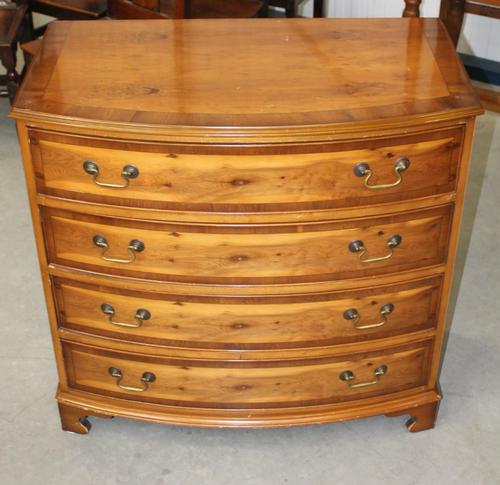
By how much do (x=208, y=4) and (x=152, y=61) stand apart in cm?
172

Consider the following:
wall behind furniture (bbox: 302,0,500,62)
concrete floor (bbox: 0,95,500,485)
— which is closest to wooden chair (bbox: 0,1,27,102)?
concrete floor (bbox: 0,95,500,485)

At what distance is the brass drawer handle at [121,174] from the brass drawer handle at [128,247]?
0.16 m

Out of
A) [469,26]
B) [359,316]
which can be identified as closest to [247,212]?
[359,316]

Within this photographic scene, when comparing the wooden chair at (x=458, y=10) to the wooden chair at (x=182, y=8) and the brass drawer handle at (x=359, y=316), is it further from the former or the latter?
the brass drawer handle at (x=359, y=316)

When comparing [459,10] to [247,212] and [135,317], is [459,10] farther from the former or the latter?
[135,317]

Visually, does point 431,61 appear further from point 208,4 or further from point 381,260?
point 208,4

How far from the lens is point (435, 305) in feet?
7.75

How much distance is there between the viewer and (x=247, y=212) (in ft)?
6.85

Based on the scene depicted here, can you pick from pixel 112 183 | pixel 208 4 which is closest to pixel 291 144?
pixel 112 183

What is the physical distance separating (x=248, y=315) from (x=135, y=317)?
292 mm

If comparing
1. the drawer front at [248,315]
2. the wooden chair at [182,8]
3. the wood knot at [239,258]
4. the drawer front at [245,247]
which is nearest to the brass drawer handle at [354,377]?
the drawer front at [248,315]

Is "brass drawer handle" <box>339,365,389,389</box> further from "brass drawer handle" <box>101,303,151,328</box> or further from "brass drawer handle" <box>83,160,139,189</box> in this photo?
"brass drawer handle" <box>83,160,139,189</box>

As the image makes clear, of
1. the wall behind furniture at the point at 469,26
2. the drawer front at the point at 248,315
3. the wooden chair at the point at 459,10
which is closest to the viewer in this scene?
the drawer front at the point at 248,315

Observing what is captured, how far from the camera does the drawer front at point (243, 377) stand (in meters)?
2.37
